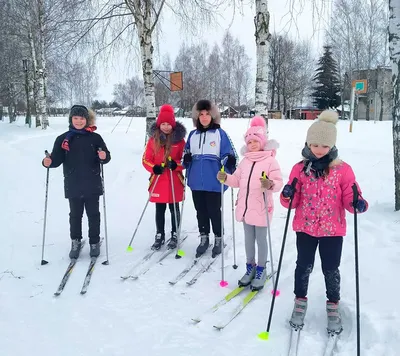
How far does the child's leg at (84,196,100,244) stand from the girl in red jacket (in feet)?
2.32

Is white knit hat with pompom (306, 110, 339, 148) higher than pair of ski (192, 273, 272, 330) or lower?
higher

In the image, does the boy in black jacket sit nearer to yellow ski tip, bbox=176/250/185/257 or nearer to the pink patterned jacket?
yellow ski tip, bbox=176/250/185/257

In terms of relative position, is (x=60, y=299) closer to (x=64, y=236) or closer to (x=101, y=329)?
(x=101, y=329)

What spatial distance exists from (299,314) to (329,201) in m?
0.97

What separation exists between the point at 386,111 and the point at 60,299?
1607 inches

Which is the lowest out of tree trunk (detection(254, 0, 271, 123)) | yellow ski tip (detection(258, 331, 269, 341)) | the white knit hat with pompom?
yellow ski tip (detection(258, 331, 269, 341))

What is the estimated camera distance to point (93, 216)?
4.26 metres

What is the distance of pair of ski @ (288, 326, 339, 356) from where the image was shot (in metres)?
2.49

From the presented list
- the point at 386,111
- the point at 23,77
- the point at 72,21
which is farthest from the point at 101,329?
the point at 386,111

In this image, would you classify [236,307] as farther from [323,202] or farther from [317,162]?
[317,162]

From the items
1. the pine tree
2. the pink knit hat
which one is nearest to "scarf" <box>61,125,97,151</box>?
the pink knit hat

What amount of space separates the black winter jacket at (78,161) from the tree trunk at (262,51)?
308 centimetres

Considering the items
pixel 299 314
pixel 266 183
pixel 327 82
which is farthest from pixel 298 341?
pixel 327 82

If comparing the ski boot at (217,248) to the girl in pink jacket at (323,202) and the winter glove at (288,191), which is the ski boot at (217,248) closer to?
the girl in pink jacket at (323,202)
